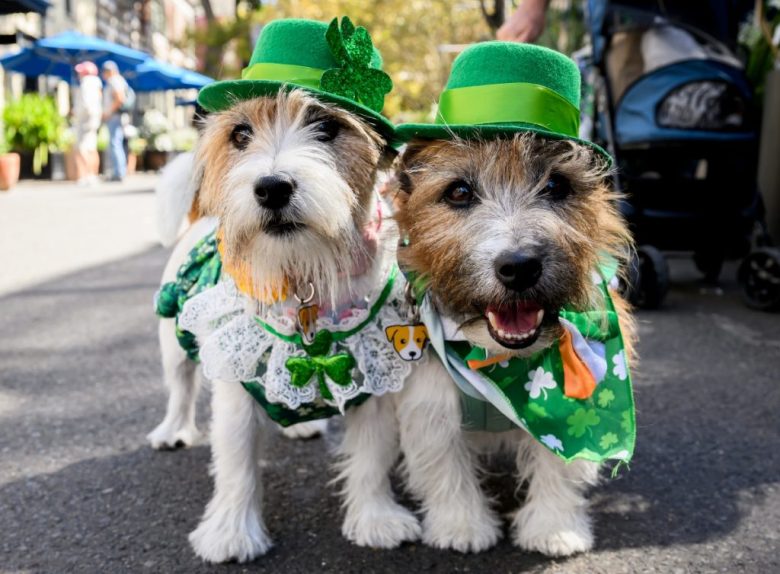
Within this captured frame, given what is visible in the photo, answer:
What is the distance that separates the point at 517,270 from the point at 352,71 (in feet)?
2.88

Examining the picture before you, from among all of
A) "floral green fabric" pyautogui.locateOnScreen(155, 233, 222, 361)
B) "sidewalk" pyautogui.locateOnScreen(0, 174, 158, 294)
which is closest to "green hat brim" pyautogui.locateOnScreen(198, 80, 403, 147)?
"floral green fabric" pyautogui.locateOnScreen(155, 233, 222, 361)

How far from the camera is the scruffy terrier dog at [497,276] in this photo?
2277 millimetres

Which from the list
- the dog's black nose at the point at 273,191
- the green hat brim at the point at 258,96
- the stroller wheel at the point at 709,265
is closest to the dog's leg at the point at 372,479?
the dog's black nose at the point at 273,191

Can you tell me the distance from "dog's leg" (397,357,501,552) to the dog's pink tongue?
1.13 ft

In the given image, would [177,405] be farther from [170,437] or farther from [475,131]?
[475,131]

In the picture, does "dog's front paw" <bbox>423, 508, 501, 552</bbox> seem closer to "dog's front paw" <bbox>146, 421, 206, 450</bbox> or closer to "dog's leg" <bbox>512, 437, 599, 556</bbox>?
"dog's leg" <bbox>512, 437, 599, 556</bbox>

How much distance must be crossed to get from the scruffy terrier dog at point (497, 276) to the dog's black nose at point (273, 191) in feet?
1.34

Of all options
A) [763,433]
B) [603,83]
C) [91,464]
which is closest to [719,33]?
[603,83]

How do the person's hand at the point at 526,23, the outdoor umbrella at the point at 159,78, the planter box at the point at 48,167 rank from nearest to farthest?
the person's hand at the point at 526,23, the planter box at the point at 48,167, the outdoor umbrella at the point at 159,78

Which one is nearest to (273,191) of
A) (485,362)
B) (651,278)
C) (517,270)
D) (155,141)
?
(517,270)

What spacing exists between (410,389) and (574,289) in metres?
0.65

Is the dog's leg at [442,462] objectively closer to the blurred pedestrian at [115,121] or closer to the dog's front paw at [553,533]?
the dog's front paw at [553,533]

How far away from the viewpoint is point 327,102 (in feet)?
8.35

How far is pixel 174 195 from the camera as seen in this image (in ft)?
10.5
